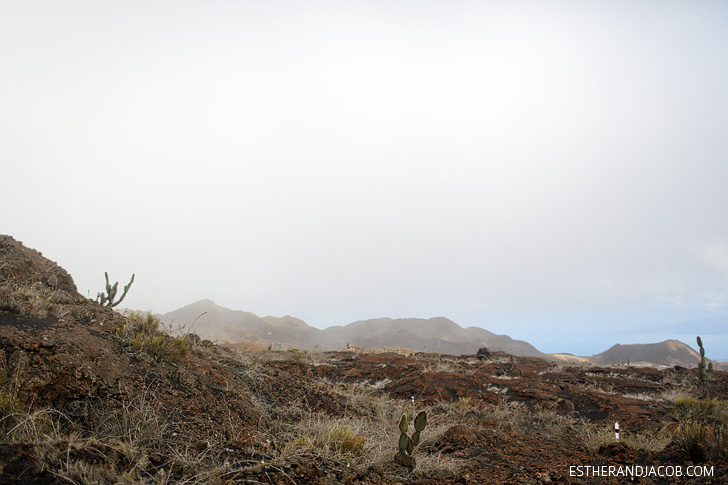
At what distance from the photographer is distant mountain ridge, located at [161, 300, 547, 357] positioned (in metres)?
61.2

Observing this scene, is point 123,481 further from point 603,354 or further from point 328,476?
point 603,354

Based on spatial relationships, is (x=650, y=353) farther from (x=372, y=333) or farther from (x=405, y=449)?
(x=405, y=449)

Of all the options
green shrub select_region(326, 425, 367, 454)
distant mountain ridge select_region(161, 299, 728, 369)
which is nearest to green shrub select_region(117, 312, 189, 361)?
green shrub select_region(326, 425, 367, 454)

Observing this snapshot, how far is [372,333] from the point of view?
245 feet

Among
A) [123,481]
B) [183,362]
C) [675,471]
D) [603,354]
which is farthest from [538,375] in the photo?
[603,354]

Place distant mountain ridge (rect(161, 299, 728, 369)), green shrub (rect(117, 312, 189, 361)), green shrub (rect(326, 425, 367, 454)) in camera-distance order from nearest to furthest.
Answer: green shrub (rect(326, 425, 367, 454)) → green shrub (rect(117, 312, 189, 361)) → distant mountain ridge (rect(161, 299, 728, 369))

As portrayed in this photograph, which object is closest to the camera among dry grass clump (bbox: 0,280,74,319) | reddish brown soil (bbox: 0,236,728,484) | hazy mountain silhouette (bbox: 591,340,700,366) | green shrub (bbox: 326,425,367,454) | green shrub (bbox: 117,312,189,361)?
reddish brown soil (bbox: 0,236,728,484)

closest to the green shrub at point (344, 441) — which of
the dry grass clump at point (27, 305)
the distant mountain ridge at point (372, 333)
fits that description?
the dry grass clump at point (27, 305)

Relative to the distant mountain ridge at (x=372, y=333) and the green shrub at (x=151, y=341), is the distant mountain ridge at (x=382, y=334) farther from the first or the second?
the green shrub at (x=151, y=341)

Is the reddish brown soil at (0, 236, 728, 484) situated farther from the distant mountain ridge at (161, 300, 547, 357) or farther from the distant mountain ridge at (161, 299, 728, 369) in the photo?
the distant mountain ridge at (161, 300, 547, 357)

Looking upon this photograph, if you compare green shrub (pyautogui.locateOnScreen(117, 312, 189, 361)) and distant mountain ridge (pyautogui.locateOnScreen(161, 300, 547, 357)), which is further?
distant mountain ridge (pyautogui.locateOnScreen(161, 300, 547, 357))

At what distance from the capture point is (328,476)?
3.43 metres

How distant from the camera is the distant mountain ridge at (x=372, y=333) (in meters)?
61.2

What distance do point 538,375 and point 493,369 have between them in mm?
1941
